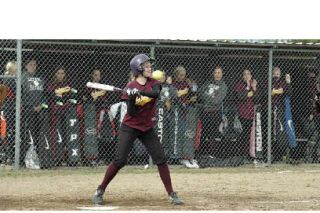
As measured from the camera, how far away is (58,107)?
1429 cm

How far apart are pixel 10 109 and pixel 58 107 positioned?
971 millimetres

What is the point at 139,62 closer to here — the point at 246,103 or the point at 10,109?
the point at 10,109

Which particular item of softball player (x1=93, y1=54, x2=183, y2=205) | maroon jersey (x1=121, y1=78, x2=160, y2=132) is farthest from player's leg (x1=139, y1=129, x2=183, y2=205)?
maroon jersey (x1=121, y1=78, x2=160, y2=132)

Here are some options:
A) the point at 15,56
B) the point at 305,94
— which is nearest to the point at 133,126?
the point at 15,56

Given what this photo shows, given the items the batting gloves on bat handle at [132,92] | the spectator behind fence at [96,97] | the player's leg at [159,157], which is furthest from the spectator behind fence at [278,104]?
the batting gloves on bat handle at [132,92]

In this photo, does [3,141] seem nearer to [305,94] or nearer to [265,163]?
[265,163]

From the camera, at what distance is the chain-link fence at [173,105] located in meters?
14.2

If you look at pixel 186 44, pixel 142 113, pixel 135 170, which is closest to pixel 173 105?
pixel 186 44

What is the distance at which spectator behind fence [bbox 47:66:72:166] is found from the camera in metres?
14.2

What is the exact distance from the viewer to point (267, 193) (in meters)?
11.0

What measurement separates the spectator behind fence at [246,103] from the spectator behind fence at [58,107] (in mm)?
3751

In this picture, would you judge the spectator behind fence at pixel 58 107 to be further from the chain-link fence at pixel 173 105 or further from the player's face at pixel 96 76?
the player's face at pixel 96 76

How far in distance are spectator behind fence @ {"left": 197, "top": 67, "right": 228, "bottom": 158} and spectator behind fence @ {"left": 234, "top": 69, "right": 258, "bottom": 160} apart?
17.9 inches

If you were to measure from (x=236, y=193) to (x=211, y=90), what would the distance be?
4484 millimetres
